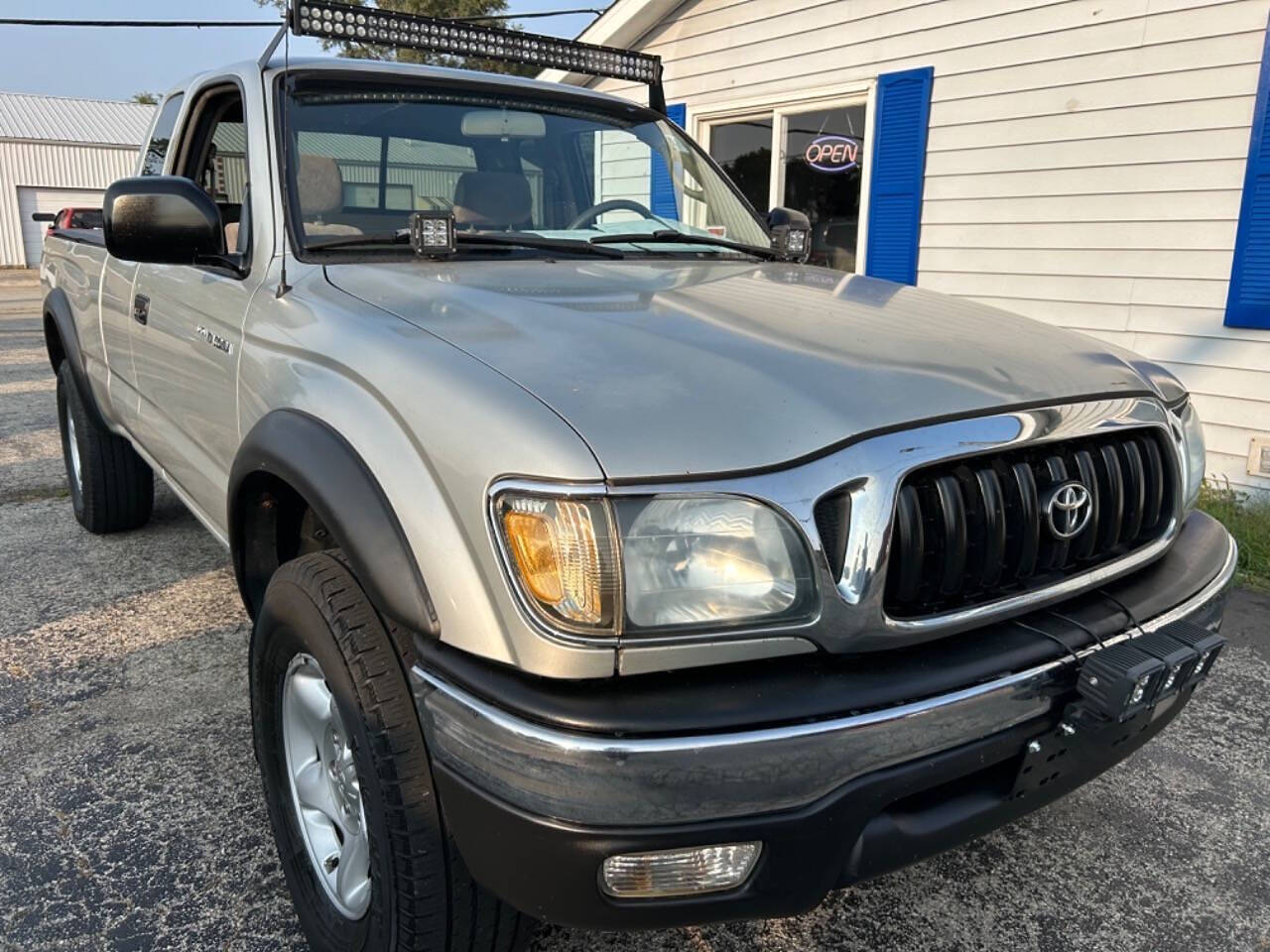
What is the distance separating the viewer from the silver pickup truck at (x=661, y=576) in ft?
4.50

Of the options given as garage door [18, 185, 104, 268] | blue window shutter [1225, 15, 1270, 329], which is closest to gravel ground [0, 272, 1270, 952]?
blue window shutter [1225, 15, 1270, 329]

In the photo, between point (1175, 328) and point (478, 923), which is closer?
point (478, 923)

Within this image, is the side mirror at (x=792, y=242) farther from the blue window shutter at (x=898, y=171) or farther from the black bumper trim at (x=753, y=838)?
the blue window shutter at (x=898, y=171)

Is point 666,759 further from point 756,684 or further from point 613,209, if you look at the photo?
point 613,209

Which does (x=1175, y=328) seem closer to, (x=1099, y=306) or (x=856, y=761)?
(x=1099, y=306)

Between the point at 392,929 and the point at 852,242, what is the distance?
21.5ft

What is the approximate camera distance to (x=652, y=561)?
1402 mm

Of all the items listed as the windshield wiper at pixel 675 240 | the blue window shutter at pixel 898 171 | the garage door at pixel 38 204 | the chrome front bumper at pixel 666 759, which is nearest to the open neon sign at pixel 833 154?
the blue window shutter at pixel 898 171

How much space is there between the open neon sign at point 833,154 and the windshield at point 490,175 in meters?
4.11

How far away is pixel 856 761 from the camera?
1394mm

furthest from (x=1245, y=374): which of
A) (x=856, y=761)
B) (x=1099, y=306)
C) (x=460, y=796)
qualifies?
(x=460, y=796)

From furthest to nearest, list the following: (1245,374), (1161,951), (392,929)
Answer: (1245,374) < (1161,951) < (392,929)

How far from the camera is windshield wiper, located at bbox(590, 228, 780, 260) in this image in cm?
281

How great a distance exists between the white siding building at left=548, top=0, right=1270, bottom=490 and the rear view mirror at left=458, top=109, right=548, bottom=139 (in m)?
3.97
